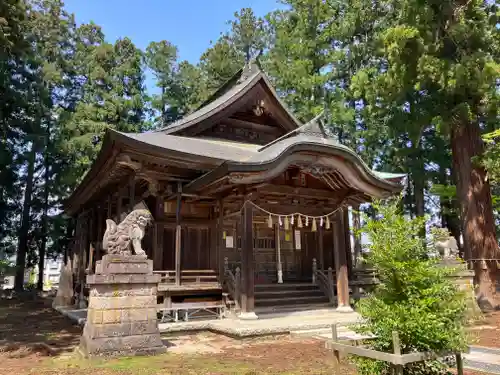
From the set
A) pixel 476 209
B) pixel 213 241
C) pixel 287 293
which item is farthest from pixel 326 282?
pixel 476 209

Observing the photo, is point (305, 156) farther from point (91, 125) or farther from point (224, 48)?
point (224, 48)

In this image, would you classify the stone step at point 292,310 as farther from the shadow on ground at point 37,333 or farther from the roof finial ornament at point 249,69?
the roof finial ornament at point 249,69

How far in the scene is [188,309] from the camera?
10695 mm

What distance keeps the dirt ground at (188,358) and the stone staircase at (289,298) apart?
259 cm

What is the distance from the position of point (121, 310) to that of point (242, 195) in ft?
15.3

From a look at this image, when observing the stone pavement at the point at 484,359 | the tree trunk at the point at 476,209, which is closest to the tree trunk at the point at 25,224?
the tree trunk at the point at 476,209

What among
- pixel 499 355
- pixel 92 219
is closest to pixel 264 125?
pixel 92 219

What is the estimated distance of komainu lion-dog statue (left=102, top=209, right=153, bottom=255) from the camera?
24.7 feet

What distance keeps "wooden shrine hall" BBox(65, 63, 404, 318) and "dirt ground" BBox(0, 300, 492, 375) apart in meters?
1.94

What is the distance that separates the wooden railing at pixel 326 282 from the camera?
1263 cm

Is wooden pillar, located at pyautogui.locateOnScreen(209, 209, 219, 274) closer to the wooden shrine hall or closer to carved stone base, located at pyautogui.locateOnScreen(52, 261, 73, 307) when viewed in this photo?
the wooden shrine hall

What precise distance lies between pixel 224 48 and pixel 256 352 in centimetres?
2906

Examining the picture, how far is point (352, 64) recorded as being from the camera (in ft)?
91.8

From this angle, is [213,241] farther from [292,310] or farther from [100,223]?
[100,223]
